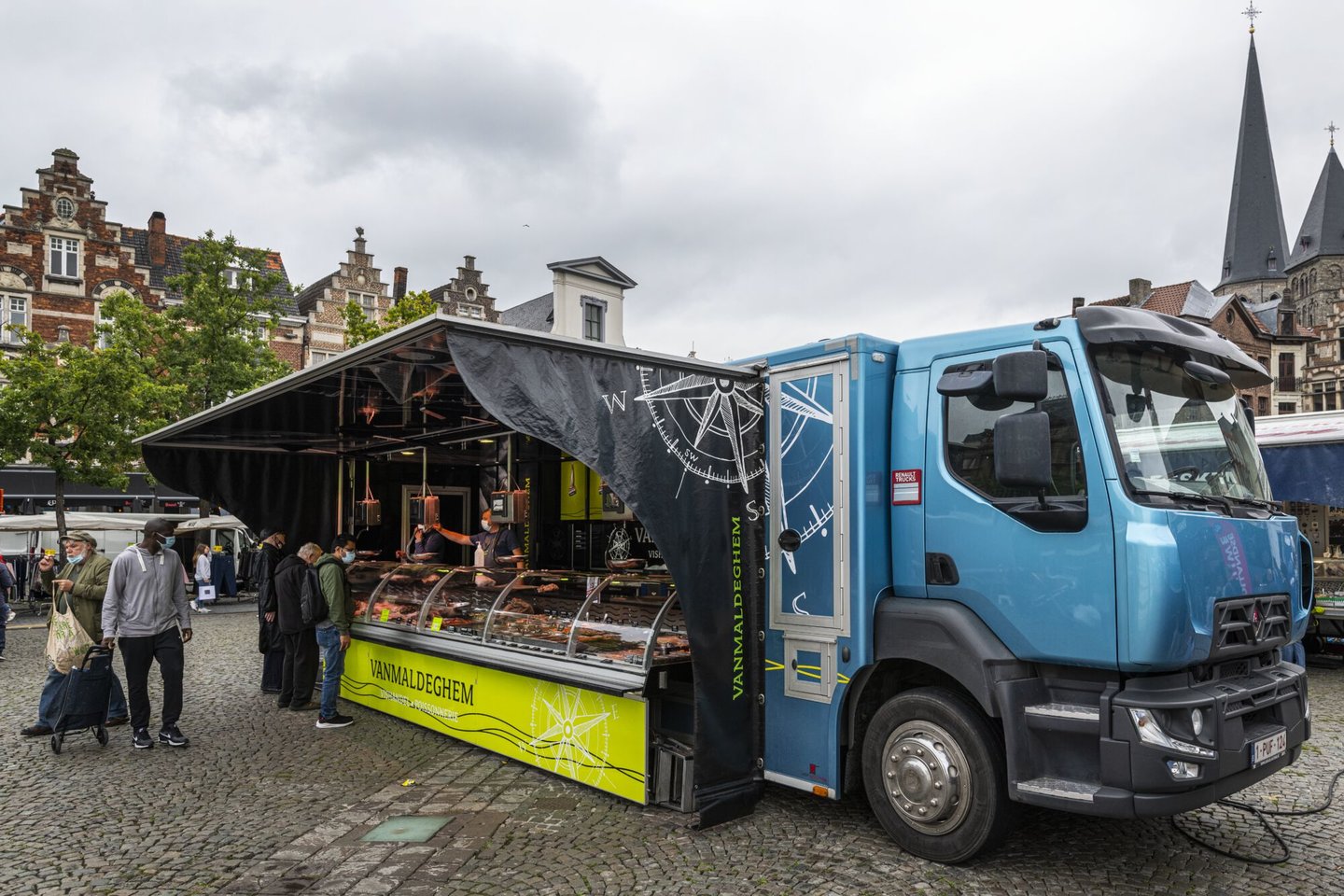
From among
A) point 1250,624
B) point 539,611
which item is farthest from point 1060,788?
point 539,611

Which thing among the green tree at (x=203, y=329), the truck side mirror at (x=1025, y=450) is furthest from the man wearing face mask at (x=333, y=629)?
the green tree at (x=203, y=329)

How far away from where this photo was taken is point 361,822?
17.2 ft

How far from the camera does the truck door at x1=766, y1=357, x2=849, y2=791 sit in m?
4.98

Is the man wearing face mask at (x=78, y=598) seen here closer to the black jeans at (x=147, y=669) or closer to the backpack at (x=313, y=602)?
the black jeans at (x=147, y=669)

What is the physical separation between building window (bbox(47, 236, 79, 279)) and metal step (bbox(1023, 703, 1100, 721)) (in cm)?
3457

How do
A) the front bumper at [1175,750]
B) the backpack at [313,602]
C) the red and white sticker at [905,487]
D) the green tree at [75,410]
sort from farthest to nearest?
the green tree at [75,410] → the backpack at [313,602] → the red and white sticker at [905,487] → the front bumper at [1175,750]

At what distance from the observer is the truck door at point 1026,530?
13.3 feet

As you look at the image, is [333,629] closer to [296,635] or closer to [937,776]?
[296,635]

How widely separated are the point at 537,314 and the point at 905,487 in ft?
81.7

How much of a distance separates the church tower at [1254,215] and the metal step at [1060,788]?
238ft

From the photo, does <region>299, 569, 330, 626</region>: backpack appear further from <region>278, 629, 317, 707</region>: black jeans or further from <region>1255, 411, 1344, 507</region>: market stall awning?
<region>1255, 411, 1344, 507</region>: market stall awning

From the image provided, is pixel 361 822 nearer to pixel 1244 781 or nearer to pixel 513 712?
pixel 513 712

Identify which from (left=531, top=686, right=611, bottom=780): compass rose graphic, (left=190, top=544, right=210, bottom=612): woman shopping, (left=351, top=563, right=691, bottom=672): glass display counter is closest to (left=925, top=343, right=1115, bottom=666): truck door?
(left=351, top=563, right=691, bottom=672): glass display counter

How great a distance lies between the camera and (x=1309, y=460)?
1071 cm
